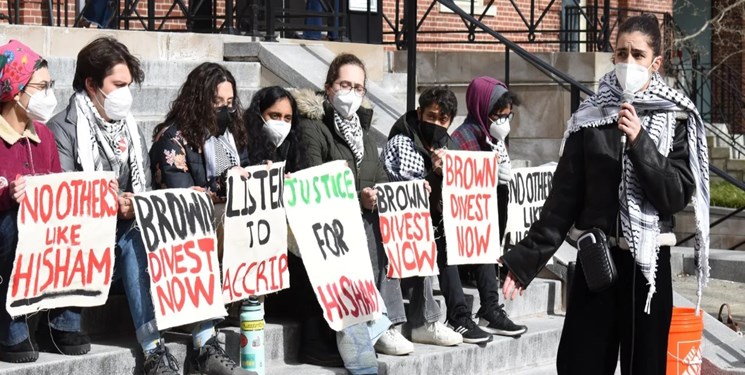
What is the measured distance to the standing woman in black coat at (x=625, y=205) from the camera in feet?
18.4

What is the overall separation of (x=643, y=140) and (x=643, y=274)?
0.55 meters

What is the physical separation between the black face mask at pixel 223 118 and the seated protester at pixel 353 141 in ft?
1.78

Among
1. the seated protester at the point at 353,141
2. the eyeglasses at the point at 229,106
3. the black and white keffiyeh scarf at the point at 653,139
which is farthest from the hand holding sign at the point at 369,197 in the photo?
the black and white keffiyeh scarf at the point at 653,139

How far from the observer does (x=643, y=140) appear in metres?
5.48

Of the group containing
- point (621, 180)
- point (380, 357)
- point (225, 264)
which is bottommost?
point (380, 357)

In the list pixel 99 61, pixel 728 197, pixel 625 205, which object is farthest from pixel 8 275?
pixel 728 197

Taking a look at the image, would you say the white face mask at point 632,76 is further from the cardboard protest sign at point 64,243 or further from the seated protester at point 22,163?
the seated protester at point 22,163

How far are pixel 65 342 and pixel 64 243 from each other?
51cm

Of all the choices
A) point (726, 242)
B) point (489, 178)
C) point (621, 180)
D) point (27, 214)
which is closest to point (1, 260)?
point (27, 214)

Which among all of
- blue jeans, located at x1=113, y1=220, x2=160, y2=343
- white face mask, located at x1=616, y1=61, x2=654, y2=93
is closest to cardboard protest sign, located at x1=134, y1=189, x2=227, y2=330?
blue jeans, located at x1=113, y1=220, x2=160, y2=343

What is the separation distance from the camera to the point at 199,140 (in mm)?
7320

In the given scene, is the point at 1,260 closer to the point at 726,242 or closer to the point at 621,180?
the point at 621,180

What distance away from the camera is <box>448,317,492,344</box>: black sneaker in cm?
830

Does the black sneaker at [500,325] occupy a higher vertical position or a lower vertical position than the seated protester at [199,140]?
lower
